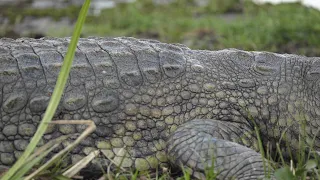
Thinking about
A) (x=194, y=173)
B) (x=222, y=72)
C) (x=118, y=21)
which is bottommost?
(x=118, y=21)

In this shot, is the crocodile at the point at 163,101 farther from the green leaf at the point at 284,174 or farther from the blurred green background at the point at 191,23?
the blurred green background at the point at 191,23

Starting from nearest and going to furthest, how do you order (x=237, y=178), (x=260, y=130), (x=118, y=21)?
(x=237, y=178)
(x=260, y=130)
(x=118, y=21)

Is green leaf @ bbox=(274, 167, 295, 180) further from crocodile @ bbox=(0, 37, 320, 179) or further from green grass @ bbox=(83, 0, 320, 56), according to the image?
green grass @ bbox=(83, 0, 320, 56)

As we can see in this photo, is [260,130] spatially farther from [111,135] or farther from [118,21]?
[118,21]

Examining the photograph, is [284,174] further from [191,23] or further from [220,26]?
[191,23]

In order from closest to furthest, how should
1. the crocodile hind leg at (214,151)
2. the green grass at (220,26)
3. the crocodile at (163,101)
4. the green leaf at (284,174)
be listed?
the green leaf at (284,174)
the crocodile hind leg at (214,151)
the crocodile at (163,101)
the green grass at (220,26)

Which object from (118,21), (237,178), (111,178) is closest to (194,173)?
(237,178)

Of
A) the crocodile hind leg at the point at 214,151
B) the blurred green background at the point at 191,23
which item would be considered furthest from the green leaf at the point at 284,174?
the blurred green background at the point at 191,23

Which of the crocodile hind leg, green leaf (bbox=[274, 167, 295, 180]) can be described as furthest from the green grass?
green leaf (bbox=[274, 167, 295, 180])
